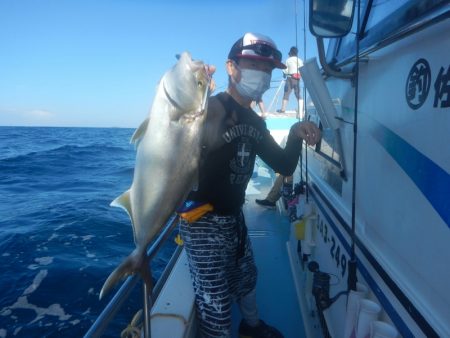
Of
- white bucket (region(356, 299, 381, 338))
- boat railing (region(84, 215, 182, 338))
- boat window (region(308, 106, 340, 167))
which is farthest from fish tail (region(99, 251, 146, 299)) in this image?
boat window (region(308, 106, 340, 167))

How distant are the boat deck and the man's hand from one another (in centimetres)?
172

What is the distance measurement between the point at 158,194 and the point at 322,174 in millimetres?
1934

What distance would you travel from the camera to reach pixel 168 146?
1.48 m

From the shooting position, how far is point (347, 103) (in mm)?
2156

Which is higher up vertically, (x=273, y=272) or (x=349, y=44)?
(x=349, y=44)

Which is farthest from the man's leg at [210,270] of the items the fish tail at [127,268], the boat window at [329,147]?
the boat window at [329,147]

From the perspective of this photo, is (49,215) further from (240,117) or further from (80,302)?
(240,117)

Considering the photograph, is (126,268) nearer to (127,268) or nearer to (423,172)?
(127,268)

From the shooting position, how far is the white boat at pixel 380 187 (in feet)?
3.60

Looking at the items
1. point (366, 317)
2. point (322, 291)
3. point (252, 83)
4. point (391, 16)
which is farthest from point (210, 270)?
point (391, 16)

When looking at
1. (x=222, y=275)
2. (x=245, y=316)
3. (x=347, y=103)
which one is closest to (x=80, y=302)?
(x=245, y=316)

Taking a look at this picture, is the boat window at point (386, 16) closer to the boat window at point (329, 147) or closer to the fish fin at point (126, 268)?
the boat window at point (329, 147)

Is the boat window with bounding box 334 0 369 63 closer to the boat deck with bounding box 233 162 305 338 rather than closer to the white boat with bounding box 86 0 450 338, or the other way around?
the white boat with bounding box 86 0 450 338

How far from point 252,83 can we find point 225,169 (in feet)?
1.86
